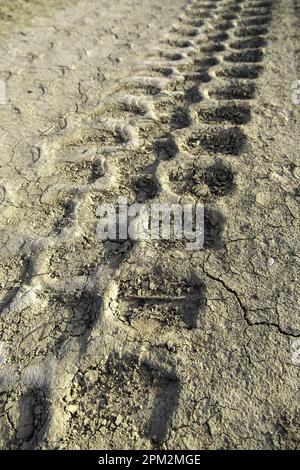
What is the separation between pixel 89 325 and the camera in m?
1.50

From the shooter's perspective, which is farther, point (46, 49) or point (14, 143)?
point (46, 49)

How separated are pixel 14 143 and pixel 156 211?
969mm

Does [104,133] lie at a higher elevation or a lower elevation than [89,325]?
higher

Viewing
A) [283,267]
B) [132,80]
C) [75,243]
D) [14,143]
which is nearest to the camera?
[283,267]

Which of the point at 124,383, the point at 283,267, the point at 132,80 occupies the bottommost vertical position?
the point at 124,383

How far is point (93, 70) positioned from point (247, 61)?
1.04 meters

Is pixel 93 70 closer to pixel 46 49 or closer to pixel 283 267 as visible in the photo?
pixel 46 49

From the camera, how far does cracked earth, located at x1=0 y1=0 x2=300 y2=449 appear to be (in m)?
1.28

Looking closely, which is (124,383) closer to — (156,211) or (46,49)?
(156,211)

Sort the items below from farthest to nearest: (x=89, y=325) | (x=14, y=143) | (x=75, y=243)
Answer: (x=14, y=143) → (x=75, y=243) → (x=89, y=325)

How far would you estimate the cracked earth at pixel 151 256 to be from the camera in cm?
128

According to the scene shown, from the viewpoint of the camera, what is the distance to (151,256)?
1.71 m

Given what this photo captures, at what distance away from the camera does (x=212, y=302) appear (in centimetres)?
153

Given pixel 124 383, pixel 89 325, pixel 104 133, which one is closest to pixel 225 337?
pixel 124 383
